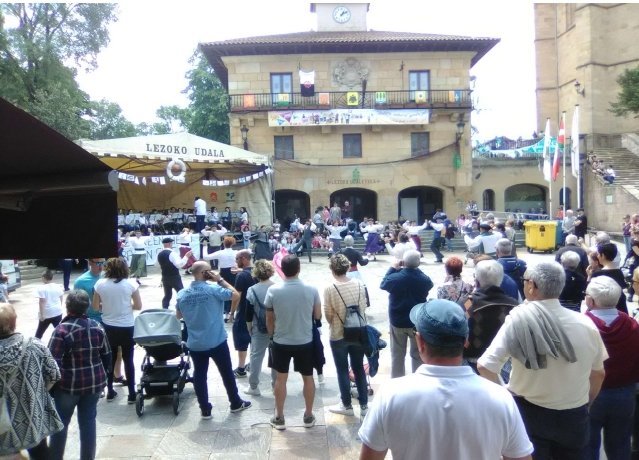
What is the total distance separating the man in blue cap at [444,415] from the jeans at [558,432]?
1.15 meters

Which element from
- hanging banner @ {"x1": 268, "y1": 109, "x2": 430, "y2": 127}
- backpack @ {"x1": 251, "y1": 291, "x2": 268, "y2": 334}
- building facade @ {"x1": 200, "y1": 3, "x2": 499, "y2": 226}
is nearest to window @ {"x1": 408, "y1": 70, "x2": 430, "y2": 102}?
building facade @ {"x1": 200, "y1": 3, "x2": 499, "y2": 226}

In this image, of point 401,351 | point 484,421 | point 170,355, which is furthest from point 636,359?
point 170,355

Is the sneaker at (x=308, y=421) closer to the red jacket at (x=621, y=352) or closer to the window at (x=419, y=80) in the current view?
the red jacket at (x=621, y=352)

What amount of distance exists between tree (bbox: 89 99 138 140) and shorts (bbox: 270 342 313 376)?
4280 cm

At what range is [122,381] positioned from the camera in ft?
21.2

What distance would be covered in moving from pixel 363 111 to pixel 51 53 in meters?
16.8

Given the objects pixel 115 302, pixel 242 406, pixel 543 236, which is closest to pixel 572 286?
pixel 242 406

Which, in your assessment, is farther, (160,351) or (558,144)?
(558,144)

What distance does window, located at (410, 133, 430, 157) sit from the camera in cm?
2850

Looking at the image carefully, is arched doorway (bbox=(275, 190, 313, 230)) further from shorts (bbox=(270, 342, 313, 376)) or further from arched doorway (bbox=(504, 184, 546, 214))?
shorts (bbox=(270, 342, 313, 376))

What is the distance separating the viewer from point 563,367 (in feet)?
10.2

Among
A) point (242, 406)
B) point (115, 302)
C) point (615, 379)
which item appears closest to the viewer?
point (615, 379)

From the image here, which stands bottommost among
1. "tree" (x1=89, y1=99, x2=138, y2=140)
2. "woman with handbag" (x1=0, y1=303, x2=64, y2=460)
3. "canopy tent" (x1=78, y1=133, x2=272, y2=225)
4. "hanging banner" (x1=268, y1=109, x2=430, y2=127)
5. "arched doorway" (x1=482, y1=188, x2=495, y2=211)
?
"woman with handbag" (x1=0, y1=303, x2=64, y2=460)

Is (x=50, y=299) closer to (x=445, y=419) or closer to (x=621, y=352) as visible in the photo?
(x=445, y=419)
